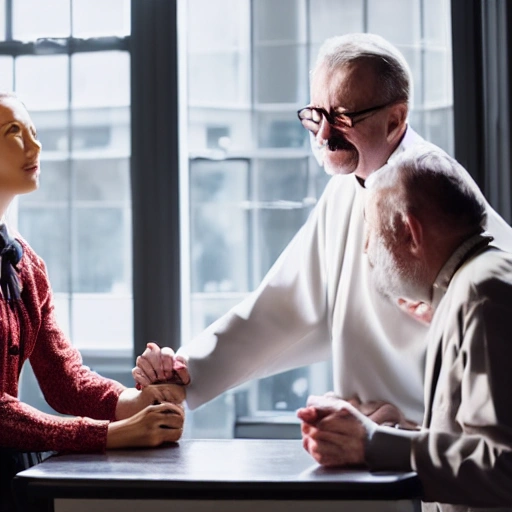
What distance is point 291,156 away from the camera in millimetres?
2980

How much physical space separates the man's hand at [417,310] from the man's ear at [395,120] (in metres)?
0.43

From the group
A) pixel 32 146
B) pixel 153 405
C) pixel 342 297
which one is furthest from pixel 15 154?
pixel 342 297

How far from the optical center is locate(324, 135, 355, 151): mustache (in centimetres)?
225

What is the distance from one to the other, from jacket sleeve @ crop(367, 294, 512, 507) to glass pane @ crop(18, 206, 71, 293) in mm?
1679

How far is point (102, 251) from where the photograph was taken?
306 cm

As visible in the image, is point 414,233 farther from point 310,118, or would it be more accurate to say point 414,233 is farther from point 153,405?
point 153,405

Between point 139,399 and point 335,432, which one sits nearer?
point 335,432

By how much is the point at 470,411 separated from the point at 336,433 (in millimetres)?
266

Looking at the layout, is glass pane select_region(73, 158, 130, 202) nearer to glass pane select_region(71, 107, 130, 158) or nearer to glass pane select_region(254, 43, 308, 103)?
glass pane select_region(71, 107, 130, 158)

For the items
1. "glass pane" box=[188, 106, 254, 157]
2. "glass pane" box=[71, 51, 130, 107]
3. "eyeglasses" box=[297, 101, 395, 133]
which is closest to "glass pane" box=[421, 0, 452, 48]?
"glass pane" box=[188, 106, 254, 157]

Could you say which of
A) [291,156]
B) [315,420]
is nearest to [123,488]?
[315,420]

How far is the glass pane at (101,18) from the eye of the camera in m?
3.06

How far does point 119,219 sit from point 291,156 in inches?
24.8

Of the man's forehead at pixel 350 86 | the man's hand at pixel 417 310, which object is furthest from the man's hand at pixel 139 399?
the man's forehead at pixel 350 86
